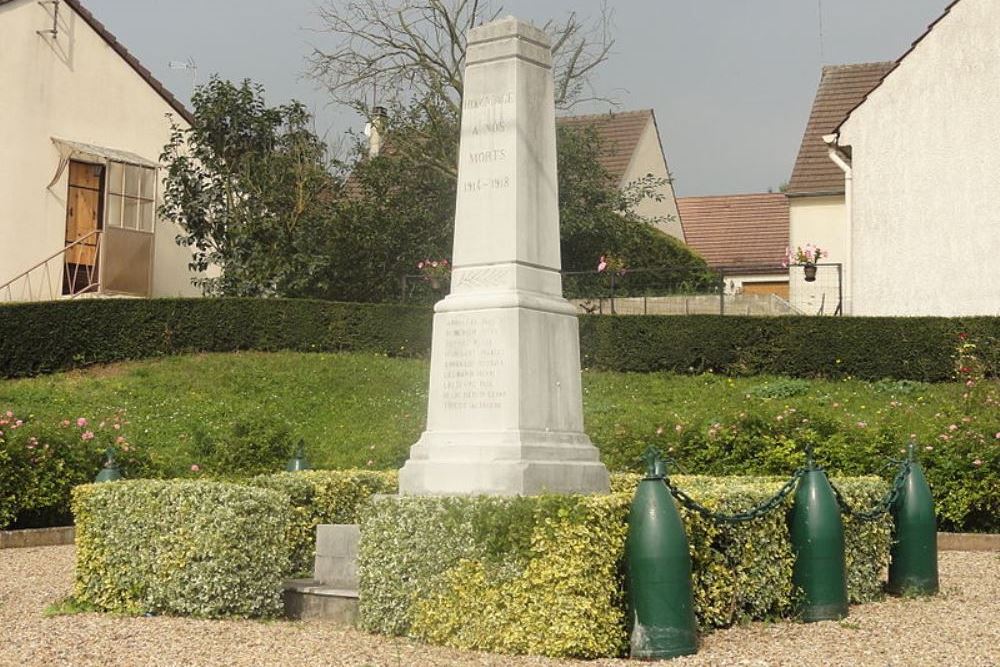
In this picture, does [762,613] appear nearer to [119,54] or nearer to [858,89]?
[119,54]

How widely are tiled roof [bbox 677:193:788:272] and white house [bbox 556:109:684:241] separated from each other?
1.38 m

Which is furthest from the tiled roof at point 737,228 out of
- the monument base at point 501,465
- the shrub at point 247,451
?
the monument base at point 501,465

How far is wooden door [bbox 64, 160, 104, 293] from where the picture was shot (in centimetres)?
2802

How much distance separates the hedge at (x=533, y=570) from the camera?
7.33 m

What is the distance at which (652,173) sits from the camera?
42.2 metres

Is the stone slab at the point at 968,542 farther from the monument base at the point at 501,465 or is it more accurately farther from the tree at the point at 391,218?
the tree at the point at 391,218

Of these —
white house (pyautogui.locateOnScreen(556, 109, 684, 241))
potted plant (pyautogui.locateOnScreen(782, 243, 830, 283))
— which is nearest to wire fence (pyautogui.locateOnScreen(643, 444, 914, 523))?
potted plant (pyautogui.locateOnScreen(782, 243, 830, 283))

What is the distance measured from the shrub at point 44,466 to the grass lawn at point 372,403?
1.20 m

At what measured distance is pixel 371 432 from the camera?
19.8m

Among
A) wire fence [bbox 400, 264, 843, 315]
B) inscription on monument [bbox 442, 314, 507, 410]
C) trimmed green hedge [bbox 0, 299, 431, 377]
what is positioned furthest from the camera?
wire fence [bbox 400, 264, 843, 315]

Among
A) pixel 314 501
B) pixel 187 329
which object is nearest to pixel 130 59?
pixel 187 329

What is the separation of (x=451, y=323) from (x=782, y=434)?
7.42 m

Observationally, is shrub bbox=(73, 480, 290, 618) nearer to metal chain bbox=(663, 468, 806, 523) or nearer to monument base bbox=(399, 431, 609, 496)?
monument base bbox=(399, 431, 609, 496)

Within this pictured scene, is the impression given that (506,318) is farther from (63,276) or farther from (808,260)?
(63,276)
